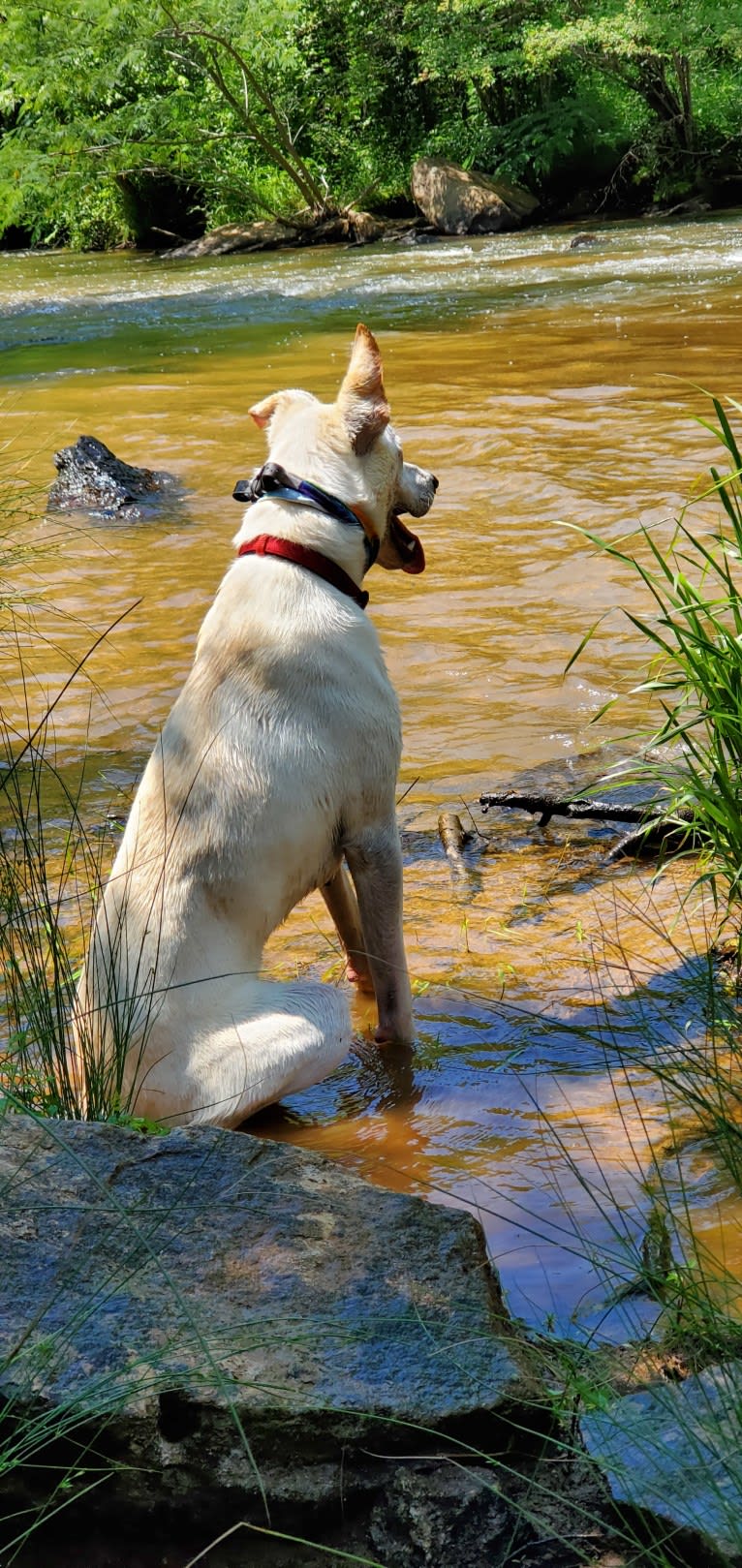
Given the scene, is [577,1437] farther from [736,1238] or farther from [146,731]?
[146,731]

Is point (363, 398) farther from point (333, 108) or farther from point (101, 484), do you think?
point (333, 108)

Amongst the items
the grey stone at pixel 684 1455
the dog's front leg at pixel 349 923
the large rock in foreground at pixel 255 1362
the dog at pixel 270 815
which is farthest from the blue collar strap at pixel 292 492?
the grey stone at pixel 684 1455

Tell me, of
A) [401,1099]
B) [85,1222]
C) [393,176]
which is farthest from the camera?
[393,176]

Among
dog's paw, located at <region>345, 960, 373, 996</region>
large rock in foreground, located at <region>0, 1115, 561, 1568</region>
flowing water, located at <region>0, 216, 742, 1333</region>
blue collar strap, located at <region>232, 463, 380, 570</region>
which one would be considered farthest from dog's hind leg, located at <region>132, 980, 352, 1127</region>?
blue collar strap, located at <region>232, 463, 380, 570</region>

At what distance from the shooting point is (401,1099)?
3.57 meters

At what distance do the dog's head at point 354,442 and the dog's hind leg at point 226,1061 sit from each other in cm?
157

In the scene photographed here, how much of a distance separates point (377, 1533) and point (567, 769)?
12.8ft

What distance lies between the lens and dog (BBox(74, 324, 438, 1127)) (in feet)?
10.3

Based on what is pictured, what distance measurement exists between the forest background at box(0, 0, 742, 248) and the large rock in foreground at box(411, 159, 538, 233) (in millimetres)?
883

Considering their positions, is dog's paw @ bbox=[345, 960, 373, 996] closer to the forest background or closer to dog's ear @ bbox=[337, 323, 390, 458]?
dog's ear @ bbox=[337, 323, 390, 458]

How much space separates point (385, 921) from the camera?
381 cm

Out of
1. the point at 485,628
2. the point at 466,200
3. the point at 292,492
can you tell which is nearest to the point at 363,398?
the point at 292,492

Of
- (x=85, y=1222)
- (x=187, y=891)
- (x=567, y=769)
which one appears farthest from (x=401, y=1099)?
(x=567, y=769)

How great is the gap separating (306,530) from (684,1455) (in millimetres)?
2679
